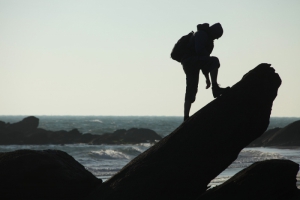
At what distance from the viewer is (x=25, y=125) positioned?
60188 mm

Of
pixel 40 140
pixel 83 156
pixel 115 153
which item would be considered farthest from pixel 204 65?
pixel 40 140

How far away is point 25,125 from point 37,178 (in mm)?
51341

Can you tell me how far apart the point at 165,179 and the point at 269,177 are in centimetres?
167

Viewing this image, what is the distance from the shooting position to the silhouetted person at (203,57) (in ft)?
34.2

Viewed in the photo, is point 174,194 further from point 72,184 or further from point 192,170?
point 72,184

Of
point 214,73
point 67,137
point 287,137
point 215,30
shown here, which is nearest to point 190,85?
point 214,73

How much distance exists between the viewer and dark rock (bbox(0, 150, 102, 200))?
32.4 ft

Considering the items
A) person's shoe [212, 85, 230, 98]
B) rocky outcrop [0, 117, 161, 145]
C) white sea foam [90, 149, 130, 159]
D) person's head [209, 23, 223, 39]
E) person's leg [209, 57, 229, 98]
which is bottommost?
white sea foam [90, 149, 130, 159]

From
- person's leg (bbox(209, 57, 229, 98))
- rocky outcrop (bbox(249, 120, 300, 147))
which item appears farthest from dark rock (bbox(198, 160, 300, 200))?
rocky outcrop (bbox(249, 120, 300, 147))

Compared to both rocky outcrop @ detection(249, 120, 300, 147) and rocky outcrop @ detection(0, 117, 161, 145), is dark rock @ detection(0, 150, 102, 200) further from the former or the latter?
rocky outcrop @ detection(0, 117, 161, 145)

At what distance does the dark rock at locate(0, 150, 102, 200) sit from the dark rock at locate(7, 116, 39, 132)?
49.3 metres

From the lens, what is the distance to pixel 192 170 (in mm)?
9500

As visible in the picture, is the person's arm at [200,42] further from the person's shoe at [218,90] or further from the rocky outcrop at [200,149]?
the rocky outcrop at [200,149]

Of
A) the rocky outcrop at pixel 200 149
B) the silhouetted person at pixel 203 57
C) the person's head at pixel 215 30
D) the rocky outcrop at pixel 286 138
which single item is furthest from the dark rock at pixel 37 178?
the rocky outcrop at pixel 286 138
